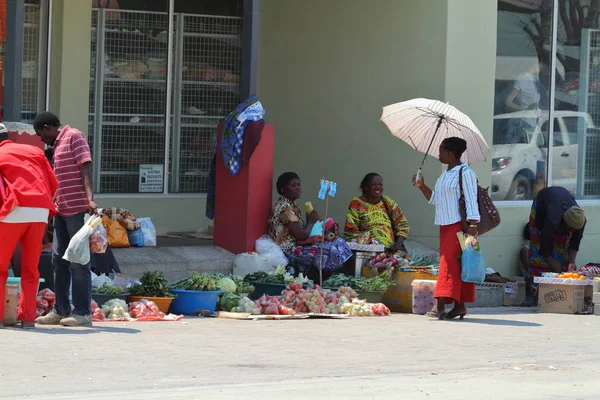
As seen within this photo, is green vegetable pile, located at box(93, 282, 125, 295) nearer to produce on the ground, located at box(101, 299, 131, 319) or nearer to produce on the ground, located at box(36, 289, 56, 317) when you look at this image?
produce on the ground, located at box(101, 299, 131, 319)

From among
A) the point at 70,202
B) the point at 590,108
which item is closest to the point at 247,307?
the point at 70,202

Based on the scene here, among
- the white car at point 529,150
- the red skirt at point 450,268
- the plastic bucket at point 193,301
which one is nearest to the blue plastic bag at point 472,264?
the red skirt at point 450,268

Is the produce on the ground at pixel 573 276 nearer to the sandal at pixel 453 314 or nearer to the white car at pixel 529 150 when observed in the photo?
the sandal at pixel 453 314

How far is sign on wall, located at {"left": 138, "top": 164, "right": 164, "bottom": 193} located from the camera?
1461cm

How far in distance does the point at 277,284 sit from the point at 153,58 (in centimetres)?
395

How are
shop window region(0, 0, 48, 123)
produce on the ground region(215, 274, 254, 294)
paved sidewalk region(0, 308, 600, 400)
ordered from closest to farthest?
paved sidewalk region(0, 308, 600, 400), produce on the ground region(215, 274, 254, 294), shop window region(0, 0, 48, 123)

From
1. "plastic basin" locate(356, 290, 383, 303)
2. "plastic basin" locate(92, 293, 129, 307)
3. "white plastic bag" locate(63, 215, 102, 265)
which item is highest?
"white plastic bag" locate(63, 215, 102, 265)

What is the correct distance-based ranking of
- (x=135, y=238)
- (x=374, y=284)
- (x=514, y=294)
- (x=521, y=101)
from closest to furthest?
(x=374, y=284), (x=135, y=238), (x=514, y=294), (x=521, y=101)

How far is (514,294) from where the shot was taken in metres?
13.5

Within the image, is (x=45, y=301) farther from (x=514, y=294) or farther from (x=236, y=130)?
(x=514, y=294)

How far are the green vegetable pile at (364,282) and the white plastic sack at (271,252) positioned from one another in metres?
0.55

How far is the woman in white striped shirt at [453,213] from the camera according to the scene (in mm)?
11188

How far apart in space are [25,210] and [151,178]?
17.6 feet

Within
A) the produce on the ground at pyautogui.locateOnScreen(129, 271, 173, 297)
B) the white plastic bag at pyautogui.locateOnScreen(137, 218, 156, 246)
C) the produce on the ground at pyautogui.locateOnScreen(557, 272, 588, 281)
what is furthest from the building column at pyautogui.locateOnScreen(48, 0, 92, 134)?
the produce on the ground at pyautogui.locateOnScreen(557, 272, 588, 281)
